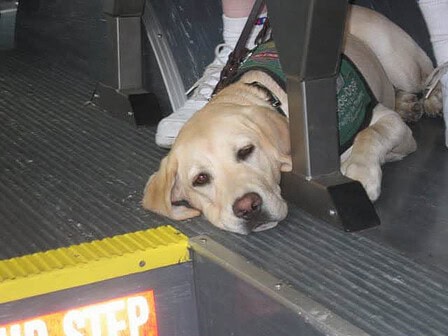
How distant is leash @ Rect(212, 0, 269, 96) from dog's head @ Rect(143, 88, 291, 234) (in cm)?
33

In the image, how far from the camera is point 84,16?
317 cm

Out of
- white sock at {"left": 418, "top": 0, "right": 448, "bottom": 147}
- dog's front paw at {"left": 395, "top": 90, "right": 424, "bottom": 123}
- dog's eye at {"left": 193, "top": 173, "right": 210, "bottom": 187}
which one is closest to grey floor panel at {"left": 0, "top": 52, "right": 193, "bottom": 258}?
dog's eye at {"left": 193, "top": 173, "right": 210, "bottom": 187}

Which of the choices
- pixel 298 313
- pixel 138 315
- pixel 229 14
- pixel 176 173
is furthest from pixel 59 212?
pixel 229 14

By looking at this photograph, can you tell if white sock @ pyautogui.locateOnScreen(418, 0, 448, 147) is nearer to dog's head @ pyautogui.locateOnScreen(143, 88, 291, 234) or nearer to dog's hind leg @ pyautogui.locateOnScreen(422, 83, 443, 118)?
dog's hind leg @ pyautogui.locateOnScreen(422, 83, 443, 118)

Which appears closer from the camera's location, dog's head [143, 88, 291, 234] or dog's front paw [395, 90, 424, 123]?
dog's head [143, 88, 291, 234]

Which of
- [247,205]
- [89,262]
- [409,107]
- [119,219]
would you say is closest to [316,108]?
[247,205]

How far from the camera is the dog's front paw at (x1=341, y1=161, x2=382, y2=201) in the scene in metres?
1.98

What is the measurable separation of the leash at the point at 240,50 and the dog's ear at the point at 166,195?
0.38m

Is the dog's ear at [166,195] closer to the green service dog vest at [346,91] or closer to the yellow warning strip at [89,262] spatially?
the yellow warning strip at [89,262]

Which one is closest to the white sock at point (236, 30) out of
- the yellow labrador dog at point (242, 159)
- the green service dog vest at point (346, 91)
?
the green service dog vest at point (346, 91)

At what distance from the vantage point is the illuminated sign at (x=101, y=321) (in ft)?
5.26

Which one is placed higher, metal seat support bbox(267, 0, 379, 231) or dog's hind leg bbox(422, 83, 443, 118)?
metal seat support bbox(267, 0, 379, 231)

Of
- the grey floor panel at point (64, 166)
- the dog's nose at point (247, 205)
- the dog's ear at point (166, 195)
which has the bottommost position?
the grey floor panel at point (64, 166)

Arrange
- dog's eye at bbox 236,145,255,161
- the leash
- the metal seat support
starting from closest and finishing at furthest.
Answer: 1. the metal seat support
2. dog's eye at bbox 236,145,255,161
3. the leash
